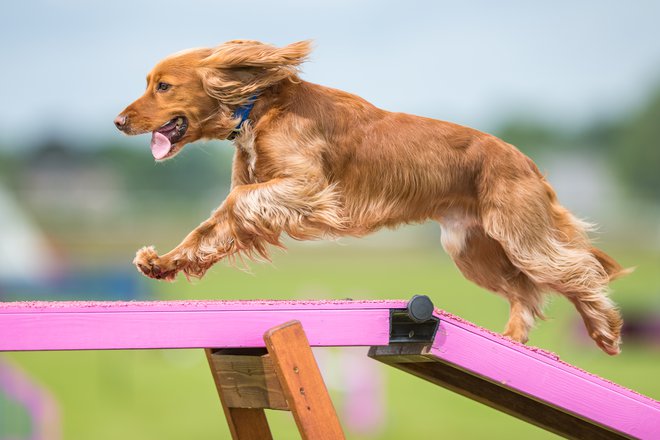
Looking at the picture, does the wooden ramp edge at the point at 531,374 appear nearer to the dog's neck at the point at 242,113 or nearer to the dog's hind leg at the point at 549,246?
the dog's hind leg at the point at 549,246

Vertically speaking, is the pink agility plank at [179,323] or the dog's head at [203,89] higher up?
→ the dog's head at [203,89]

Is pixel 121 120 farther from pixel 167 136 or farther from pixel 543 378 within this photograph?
pixel 543 378

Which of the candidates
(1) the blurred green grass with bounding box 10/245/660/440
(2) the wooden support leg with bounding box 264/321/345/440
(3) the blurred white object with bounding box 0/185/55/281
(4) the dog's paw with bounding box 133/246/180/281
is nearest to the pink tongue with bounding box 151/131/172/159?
(4) the dog's paw with bounding box 133/246/180/281

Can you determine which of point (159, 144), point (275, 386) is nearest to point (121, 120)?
point (159, 144)

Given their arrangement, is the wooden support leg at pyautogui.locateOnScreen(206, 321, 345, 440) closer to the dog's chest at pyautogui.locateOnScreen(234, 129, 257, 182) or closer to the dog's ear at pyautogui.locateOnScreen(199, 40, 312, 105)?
the dog's chest at pyautogui.locateOnScreen(234, 129, 257, 182)

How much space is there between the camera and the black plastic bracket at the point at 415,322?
374 centimetres

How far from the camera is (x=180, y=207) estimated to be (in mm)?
60281

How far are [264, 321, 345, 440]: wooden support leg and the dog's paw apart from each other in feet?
2.83

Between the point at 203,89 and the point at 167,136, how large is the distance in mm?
251

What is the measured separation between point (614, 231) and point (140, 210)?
26867 millimetres

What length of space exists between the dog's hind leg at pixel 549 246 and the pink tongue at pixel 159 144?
1.39 metres

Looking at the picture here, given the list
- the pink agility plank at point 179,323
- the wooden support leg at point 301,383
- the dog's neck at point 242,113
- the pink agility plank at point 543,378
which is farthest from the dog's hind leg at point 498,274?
the wooden support leg at point 301,383

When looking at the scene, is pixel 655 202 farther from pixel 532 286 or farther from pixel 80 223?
pixel 532 286

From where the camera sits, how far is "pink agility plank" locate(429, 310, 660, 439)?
3.91 m
